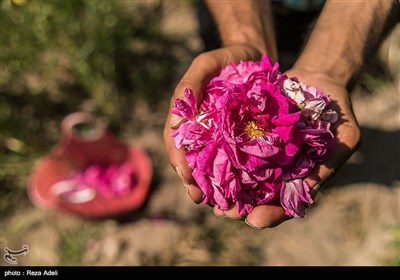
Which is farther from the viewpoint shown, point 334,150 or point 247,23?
point 247,23

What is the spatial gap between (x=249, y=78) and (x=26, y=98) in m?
1.42

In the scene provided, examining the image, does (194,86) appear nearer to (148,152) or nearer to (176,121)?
(176,121)

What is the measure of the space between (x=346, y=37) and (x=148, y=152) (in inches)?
39.6

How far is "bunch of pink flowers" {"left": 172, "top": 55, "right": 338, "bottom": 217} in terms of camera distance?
96 centimetres

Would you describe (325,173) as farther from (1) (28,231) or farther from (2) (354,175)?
(1) (28,231)

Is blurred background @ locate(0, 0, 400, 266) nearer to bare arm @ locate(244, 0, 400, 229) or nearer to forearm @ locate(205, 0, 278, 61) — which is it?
forearm @ locate(205, 0, 278, 61)

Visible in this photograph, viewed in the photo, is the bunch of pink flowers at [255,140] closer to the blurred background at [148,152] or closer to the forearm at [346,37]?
the forearm at [346,37]

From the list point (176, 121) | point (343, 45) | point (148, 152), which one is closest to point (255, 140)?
point (176, 121)

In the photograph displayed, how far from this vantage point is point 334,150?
1.14m

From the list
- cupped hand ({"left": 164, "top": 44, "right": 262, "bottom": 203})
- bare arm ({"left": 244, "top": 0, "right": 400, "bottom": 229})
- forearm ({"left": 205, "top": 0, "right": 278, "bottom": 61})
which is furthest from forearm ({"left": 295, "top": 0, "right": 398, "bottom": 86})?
cupped hand ({"left": 164, "top": 44, "right": 262, "bottom": 203})

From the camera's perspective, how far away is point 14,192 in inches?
80.0

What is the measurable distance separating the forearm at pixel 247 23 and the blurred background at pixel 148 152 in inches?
22.0

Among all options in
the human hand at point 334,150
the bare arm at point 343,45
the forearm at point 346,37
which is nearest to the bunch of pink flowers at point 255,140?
the human hand at point 334,150

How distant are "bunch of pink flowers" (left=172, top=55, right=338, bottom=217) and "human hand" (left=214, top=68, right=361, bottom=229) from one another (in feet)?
0.08
